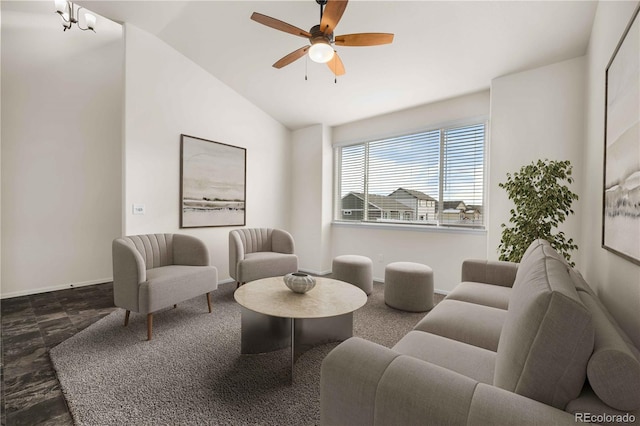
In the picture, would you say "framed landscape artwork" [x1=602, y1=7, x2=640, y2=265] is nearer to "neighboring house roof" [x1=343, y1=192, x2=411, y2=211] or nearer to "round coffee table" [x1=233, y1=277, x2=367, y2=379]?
"round coffee table" [x1=233, y1=277, x2=367, y2=379]

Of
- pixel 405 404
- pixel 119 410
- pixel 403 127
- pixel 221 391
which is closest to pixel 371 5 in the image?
pixel 403 127

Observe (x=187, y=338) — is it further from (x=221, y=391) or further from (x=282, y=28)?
(x=282, y=28)

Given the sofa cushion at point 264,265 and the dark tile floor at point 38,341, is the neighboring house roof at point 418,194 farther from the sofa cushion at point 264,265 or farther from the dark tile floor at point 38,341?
the dark tile floor at point 38,341

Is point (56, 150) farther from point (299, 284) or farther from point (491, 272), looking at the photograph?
point (491, 272)

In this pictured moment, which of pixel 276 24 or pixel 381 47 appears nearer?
pixel 276 24

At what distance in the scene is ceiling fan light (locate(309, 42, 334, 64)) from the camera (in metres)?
2.15

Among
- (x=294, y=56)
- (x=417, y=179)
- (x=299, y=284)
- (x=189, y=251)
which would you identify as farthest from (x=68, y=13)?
(x=417, y=179)

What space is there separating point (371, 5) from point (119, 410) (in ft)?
11.6

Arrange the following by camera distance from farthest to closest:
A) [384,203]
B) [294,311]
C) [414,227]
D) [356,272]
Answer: [384,203] < [414,227] < [356,272] < [294,311]

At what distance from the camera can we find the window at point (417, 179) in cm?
363

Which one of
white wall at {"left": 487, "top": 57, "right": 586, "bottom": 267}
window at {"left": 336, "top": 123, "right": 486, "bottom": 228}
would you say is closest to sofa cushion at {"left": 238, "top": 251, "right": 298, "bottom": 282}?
window at {"left": 336, "top": 123, "right": 486, "bottom": 228}

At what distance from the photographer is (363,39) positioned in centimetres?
222

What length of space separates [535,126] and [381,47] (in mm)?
1839

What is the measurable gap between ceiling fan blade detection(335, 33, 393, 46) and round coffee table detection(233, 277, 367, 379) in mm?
2016
